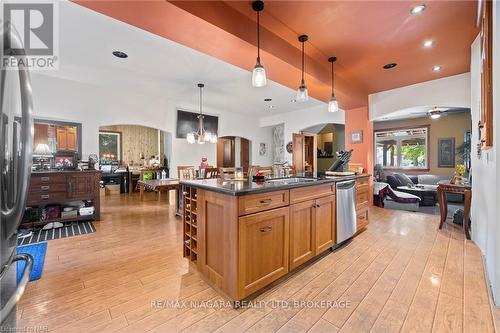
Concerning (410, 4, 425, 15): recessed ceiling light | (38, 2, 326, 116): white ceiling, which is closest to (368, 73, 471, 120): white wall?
(38, 2, 326, 116): white ceiling

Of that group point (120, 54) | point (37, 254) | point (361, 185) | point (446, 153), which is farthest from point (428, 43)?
point (37, 254)

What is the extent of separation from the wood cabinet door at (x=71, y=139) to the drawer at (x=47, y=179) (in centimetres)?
107

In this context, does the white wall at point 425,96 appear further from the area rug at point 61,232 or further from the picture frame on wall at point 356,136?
the area rug at point 61,232

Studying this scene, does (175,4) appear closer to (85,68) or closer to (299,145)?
(85,68)

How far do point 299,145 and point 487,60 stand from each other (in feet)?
18.0

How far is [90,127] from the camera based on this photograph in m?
4.65

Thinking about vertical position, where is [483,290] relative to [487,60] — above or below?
below

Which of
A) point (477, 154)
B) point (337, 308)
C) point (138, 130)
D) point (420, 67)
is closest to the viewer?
point (337, 308)

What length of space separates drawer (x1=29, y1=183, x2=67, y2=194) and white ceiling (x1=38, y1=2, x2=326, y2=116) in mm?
2072

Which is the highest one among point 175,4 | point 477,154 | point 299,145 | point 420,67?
point 420,67

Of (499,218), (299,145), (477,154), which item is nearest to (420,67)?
(477,154)

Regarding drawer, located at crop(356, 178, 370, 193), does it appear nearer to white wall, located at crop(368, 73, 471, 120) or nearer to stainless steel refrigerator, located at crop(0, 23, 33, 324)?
white wall, located at crop(368, 73, 471, 120)

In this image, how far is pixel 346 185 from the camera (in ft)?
9.16

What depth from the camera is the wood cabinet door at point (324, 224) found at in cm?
233
